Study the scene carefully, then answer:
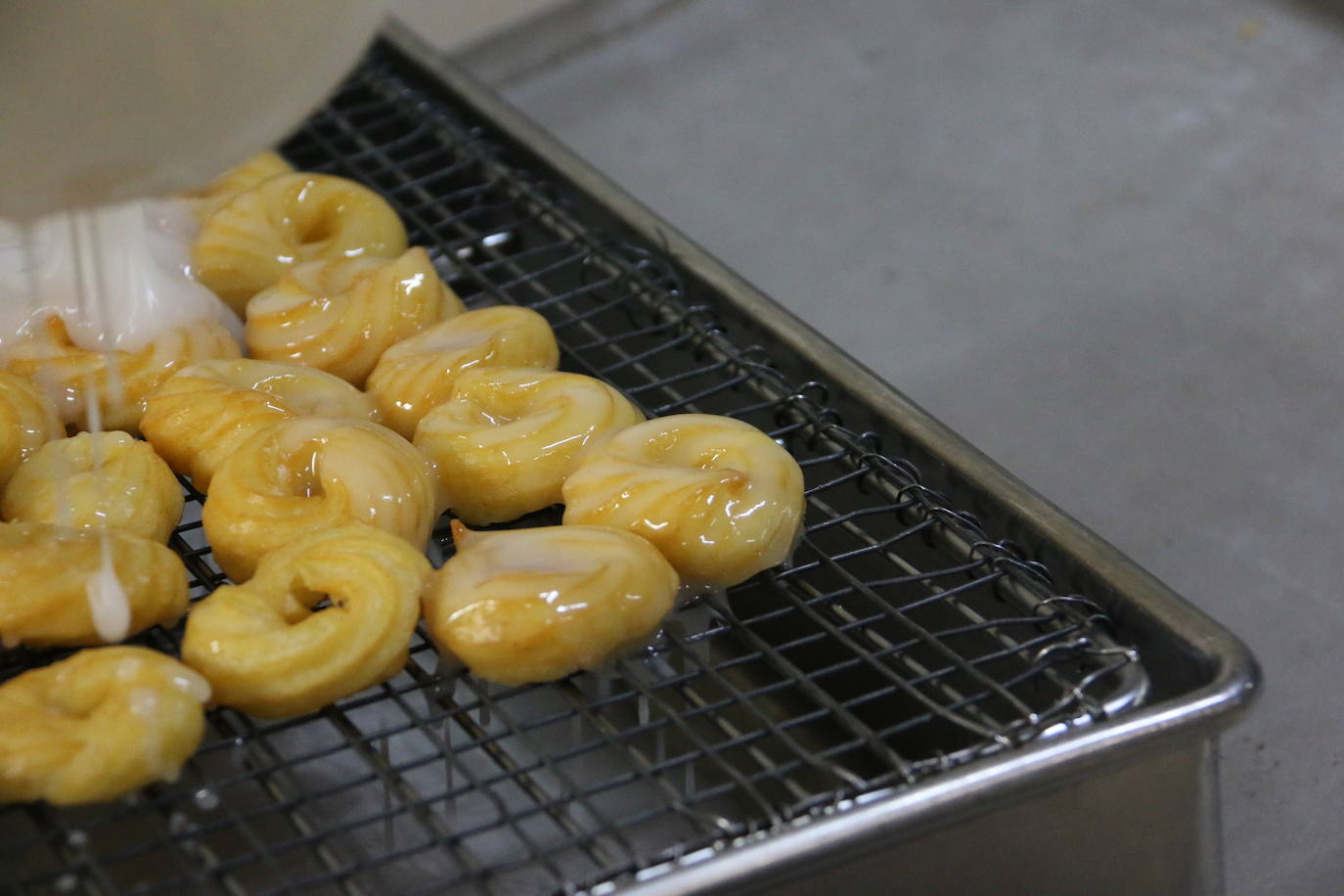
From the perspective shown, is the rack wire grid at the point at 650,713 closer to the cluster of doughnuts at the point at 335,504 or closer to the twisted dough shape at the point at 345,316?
the cluster of doughnuts at the point at 335,504

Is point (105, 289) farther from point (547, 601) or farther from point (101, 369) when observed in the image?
point (547, 601)

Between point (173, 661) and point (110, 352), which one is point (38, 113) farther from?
point (110, 352)

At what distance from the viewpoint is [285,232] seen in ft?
6.43

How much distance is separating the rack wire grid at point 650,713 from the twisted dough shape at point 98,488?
63mm

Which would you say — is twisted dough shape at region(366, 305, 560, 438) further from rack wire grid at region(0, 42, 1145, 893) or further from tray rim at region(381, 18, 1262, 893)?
tray rim at region(381, 18, 1262, 893)

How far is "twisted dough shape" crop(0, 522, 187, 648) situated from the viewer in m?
1.37

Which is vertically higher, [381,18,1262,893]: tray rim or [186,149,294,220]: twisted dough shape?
[381,18,1262,893]: tray rim

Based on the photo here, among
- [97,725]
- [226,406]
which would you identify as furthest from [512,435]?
[97,725]

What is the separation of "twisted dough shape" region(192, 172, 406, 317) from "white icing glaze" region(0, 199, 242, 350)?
2.7 inches

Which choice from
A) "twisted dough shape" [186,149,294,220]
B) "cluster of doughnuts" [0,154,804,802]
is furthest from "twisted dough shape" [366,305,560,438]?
"twisted dough shape" [186,149,294,220]

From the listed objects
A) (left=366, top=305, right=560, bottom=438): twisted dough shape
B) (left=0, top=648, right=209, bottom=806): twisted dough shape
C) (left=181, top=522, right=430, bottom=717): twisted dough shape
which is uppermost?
(left=366, top=305, right=560, bottom=438): twisted dough shape

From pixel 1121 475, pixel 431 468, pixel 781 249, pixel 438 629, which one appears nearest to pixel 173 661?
pixel 438 629

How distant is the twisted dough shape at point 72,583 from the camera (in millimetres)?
1370

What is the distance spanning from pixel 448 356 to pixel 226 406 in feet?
0.78
